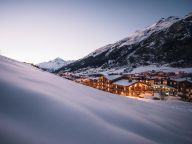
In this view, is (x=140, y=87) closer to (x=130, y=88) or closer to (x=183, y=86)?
(x=130, y=88)

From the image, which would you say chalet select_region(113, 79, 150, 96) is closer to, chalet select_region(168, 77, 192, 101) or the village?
the village

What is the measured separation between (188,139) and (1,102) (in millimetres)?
2699

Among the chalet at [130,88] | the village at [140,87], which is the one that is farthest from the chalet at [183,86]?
the chalet at [130,88]

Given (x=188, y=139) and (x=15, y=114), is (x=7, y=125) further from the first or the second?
(x=188, y=139)

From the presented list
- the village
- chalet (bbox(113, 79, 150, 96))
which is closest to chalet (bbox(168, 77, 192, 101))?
the village

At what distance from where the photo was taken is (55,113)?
6.62ft

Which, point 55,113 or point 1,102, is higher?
point 1,102

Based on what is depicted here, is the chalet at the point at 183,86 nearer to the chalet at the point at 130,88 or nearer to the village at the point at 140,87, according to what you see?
the village at the point at 140,87

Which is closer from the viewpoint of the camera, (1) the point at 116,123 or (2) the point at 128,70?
(1) the point at 116,123

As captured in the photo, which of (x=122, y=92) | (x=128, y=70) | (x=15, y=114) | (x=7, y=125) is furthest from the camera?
(x=128, y=70)

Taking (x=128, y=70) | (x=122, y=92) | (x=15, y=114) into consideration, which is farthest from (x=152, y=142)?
(x=128, y=70)

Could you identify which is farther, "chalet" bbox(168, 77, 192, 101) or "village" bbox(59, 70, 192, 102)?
"chalet" bbox(168, 77, 192, 101)

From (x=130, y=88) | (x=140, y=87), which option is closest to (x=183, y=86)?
(x=140, y=87)

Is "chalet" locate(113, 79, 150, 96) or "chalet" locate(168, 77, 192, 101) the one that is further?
"chalet" locate(168, 77, 192, 101)
